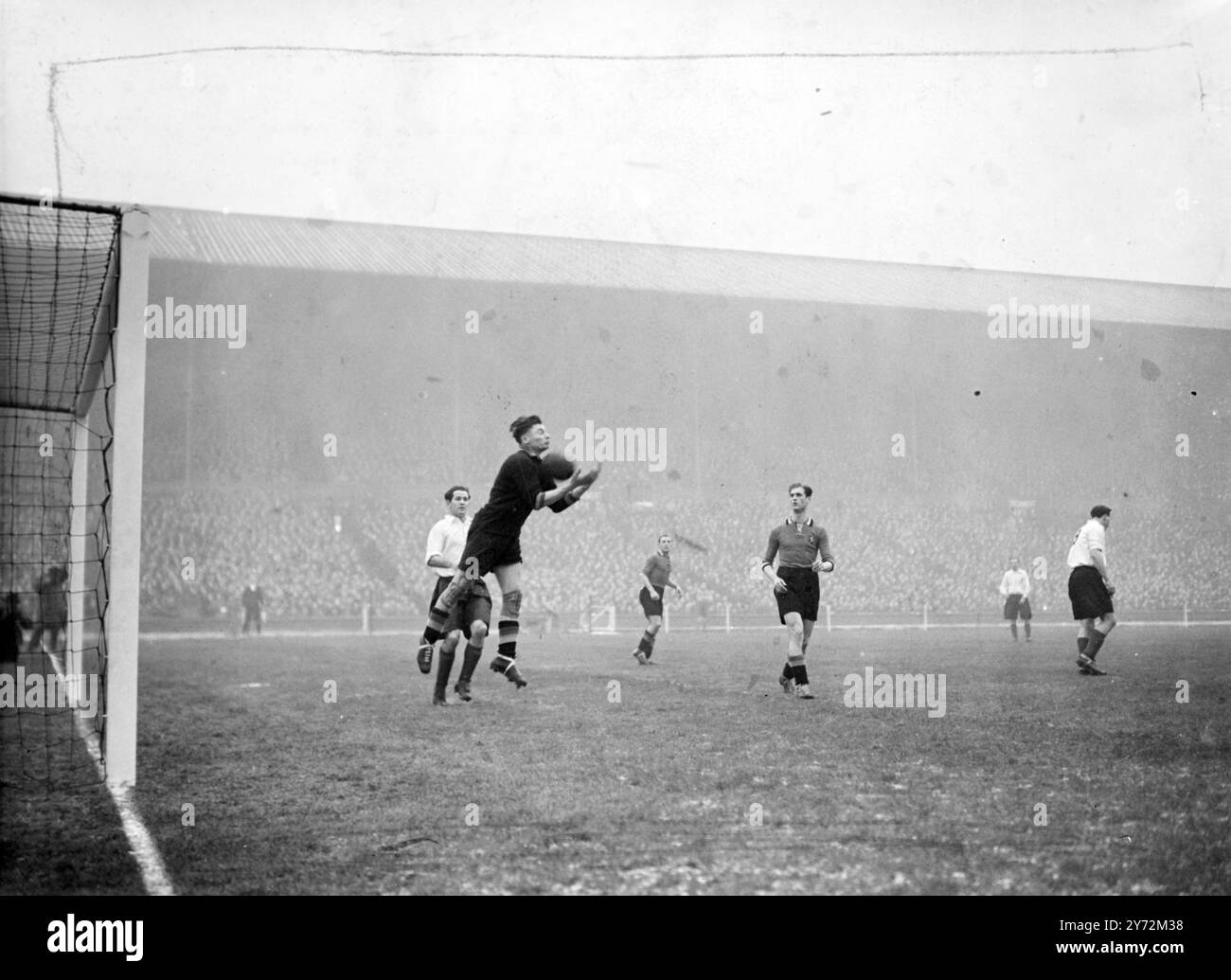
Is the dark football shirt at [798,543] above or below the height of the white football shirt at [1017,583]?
above

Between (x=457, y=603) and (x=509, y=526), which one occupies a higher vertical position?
(x=509, y=526)

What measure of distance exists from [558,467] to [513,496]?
1.35 feet

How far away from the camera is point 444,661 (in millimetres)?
8234

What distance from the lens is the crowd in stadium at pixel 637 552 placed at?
24.2 meters

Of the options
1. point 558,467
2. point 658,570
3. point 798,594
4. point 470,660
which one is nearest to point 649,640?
point 658,570

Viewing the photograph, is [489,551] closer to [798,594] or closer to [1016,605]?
[798,594]

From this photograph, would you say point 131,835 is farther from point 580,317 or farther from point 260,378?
point 260,378

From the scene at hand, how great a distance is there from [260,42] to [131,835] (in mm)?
4219

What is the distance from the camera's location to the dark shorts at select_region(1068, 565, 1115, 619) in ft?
34.0

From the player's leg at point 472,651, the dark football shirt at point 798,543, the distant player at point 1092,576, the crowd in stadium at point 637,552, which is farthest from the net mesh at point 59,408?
the crowd in stadium at point 637,552

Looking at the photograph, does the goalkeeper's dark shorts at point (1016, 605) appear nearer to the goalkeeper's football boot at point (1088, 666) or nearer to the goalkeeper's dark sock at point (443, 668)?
the goalkeeper's football boot at point (1088, 666)

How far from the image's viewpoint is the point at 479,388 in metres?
25.5

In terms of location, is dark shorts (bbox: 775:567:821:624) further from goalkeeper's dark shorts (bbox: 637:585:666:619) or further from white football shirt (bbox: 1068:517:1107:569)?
goalkeeper's dark shorts (bbox: 637:585:666:619)

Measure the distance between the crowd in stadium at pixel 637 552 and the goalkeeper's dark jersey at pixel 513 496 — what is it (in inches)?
663
